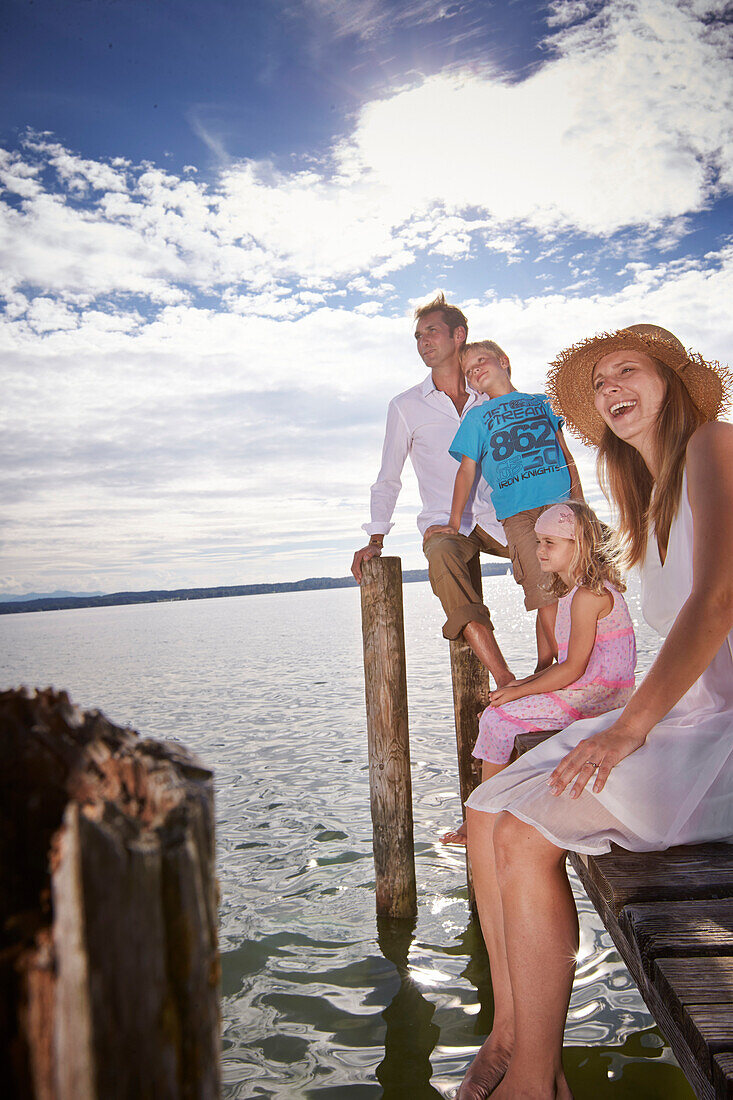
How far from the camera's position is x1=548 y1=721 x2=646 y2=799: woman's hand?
2.31 metres

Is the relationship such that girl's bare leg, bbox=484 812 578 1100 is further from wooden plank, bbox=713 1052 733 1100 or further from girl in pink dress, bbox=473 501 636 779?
girl in pink dress, bbox=473 501 636 779

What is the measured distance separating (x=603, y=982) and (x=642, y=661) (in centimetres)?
1324

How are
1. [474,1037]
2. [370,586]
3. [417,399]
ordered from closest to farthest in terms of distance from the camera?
[474,1037]
[370,586]
[417,399]

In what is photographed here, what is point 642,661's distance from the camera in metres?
16.5

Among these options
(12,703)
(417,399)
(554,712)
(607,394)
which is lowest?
(554,712)

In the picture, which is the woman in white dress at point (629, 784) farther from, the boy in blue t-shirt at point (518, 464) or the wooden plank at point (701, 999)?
the boy in blue t-shirt at point (518, 464)

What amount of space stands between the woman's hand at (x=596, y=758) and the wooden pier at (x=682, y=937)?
0.24 meters

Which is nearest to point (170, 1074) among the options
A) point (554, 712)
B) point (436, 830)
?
point (554, 712)

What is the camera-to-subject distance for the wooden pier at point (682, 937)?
4.68 feet

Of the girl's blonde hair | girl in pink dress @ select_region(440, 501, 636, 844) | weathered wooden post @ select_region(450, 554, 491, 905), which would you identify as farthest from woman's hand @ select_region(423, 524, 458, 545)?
girl in pink dress @ select_region(440, 501, 636, 844)

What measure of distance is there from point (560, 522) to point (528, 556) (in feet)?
3.17

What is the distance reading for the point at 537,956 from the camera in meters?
2.33

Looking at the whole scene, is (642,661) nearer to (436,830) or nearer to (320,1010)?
(436,830)

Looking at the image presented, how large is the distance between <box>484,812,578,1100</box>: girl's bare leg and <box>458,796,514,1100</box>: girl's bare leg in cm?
45
